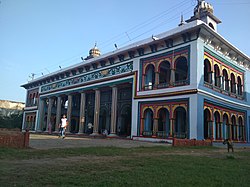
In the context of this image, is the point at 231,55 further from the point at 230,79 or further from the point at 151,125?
the point at 151,125

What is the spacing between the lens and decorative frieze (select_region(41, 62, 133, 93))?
22141 millimetres

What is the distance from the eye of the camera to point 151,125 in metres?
19.8

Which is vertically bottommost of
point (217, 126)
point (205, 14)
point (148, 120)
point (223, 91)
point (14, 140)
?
point (14, 140)

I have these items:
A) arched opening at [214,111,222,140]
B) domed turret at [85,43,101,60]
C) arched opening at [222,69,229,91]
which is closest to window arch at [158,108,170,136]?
arched opening at [214,111,222,140]

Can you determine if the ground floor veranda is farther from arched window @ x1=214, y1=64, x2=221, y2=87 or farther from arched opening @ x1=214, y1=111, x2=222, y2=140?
arched window @ x1=214, y1=64, x2=221, y2=87

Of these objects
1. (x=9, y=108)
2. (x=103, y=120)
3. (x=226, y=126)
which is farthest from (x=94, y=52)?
(x=9, y=108)

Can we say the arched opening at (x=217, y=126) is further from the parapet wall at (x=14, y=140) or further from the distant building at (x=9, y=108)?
the distant building at (x=9, y=108)

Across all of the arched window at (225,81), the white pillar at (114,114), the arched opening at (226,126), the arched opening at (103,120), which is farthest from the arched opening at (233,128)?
the arched opening at (103,120)

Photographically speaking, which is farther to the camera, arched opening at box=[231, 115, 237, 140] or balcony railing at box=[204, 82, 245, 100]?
arched opening at box=[231, 115, 237, 140]

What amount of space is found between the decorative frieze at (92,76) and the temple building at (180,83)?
3.7 inches

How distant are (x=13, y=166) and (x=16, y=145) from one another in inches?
142

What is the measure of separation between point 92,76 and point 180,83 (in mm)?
11542

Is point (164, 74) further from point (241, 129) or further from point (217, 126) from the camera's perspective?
point (241, 129)

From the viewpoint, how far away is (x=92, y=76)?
26.1m
